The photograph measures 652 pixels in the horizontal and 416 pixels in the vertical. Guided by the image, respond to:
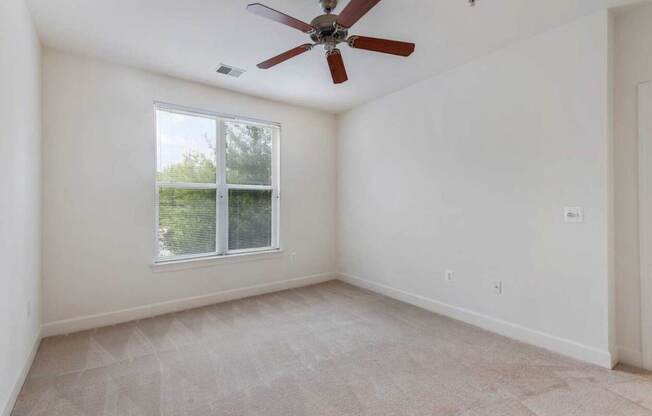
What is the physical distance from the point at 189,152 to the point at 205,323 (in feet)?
6.42

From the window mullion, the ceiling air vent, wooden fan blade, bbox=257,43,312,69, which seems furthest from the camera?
the window mullion

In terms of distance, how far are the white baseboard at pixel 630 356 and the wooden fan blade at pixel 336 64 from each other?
9.96ft

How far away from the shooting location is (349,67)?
322 cm

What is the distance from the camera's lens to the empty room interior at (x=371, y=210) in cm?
205

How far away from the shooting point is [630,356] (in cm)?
233

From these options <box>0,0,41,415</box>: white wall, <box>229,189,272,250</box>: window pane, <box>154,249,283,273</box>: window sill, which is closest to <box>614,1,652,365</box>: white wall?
<box>154,249,283,273</box>: window sill

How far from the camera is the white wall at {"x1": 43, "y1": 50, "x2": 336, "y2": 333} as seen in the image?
113 inches

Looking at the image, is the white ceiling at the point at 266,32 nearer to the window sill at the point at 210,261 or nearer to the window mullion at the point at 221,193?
the window mullion at the point at 221,193

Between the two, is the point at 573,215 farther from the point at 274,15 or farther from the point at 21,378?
the point at 21,378

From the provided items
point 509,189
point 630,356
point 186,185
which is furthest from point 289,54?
point 630,356

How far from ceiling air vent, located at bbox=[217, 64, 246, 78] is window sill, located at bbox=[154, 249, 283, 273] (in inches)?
84.0

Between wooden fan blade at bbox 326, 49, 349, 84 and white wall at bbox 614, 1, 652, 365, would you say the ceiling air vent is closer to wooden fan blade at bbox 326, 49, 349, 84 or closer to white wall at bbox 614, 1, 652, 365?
Answer: wooden fan blade at bbox 326, 49, 349, 84

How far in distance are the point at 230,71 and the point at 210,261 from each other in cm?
219

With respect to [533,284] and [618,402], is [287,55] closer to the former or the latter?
[533,284]
